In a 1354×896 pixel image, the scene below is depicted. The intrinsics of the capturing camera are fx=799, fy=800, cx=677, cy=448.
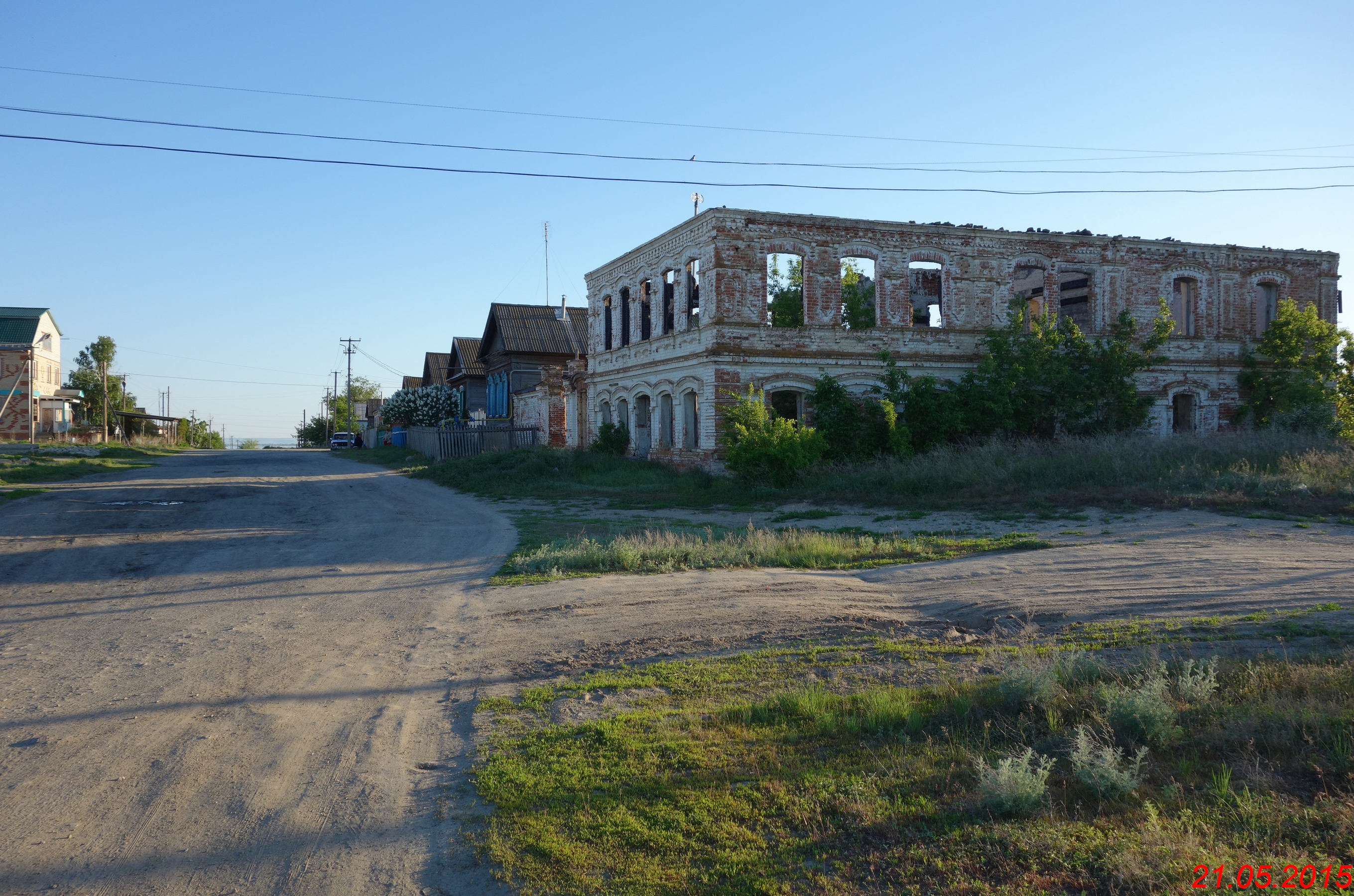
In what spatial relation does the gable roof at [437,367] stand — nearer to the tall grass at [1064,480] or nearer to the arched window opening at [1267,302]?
the tall grass at [1064,480]

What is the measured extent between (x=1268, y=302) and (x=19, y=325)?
68644mm

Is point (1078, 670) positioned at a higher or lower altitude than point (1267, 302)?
lower

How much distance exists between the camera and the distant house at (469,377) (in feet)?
156

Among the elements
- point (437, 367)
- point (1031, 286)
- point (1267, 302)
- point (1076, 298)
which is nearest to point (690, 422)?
point (1031, 286)

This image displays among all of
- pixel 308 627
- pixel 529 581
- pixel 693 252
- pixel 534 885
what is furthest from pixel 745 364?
pixel 534 885

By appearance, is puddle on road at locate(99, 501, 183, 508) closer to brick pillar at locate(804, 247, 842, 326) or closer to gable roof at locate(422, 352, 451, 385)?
brick pillar at locate(804, 247, 842, 326)

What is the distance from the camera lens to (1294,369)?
26672mm

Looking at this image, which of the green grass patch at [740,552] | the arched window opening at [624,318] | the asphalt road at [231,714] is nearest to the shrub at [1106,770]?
the asphalt road at [231,714]

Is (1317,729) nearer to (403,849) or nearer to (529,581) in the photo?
(403,849)

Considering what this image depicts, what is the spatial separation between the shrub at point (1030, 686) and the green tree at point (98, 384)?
62582 mm

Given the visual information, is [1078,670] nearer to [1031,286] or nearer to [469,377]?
[1031,286]

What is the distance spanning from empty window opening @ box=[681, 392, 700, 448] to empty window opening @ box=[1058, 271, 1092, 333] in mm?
12868

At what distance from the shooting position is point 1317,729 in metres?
4.48

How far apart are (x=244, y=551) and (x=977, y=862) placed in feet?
36.8
